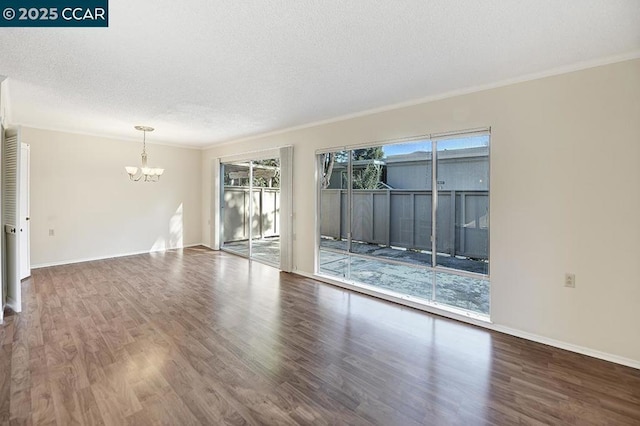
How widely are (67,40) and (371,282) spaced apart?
4331mm

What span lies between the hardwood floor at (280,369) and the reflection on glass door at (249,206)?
3468 mm

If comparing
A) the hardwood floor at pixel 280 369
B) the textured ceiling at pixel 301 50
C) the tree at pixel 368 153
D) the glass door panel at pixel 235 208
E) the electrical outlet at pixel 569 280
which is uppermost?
the textured ceiling at pixel 301 50

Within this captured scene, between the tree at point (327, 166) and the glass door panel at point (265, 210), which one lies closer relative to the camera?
the tree at point (327, 166)

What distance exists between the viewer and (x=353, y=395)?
2.17m

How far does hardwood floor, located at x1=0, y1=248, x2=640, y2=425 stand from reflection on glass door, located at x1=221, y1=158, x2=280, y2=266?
3.47 meters

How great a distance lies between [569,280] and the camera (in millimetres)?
2859

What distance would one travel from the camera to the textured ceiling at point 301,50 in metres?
2.02

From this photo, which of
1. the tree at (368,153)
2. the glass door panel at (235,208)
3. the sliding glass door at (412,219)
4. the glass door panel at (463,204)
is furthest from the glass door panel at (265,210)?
the glass door panel at (463,204)

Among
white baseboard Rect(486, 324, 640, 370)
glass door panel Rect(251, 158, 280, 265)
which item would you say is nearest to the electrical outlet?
white baseboard Rect(486, 324, 640, 370)

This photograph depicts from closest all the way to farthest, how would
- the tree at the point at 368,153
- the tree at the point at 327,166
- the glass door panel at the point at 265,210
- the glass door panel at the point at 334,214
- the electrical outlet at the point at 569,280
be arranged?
the electrical outlet at the point at 569,280
the tree at the point at 368,153
the glass door panel at the point at 334,214
the tree at the point at 327,166
the glass door panel at the point at 265,210

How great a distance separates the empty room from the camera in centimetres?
209

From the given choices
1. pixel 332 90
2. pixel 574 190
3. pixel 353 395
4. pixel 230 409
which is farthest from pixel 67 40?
pixel 574 190

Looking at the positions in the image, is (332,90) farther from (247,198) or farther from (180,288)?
(247,198)

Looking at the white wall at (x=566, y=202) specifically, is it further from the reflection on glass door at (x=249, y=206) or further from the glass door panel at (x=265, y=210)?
the reflection on glass door at (x=249, y=206)
